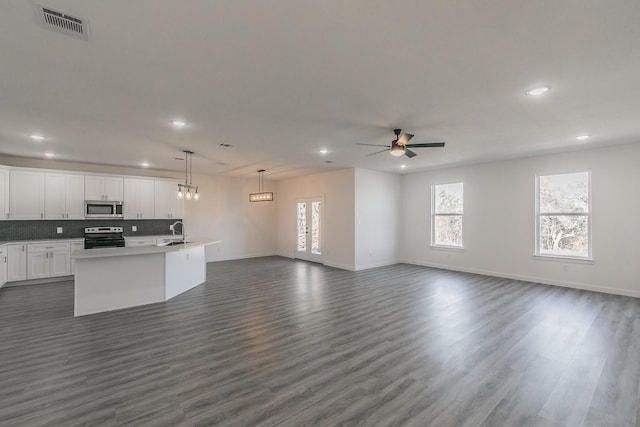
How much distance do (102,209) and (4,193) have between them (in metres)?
1.66

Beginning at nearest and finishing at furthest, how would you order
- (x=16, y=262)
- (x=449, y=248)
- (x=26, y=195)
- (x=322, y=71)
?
(x=322, y=71), (x=16, y=262), (x=26, y=195), (x=449, y=248)

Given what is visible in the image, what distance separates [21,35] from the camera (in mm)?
2182

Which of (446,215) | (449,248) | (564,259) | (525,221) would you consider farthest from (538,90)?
(449,248)

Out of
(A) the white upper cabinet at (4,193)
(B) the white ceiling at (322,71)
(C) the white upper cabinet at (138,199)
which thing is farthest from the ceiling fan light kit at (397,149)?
(A) the white upper cabinet at (4,193)

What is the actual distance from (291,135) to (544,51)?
3.33m

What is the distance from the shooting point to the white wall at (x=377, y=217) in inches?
314

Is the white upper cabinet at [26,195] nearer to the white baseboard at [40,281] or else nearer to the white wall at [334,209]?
the white baseboard at [40,281]

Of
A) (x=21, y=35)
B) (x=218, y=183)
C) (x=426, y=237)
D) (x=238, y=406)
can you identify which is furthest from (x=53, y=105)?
(x=426, y=237)

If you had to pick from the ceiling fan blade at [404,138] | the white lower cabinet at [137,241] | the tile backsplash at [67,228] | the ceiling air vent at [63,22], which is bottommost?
the white lower cabinet at [137,241]

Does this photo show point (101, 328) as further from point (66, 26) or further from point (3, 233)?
point (3, 233)

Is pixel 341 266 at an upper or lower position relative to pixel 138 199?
lower

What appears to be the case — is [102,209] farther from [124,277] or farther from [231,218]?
[231,218]

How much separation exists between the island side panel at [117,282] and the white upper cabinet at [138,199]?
3.29 meters

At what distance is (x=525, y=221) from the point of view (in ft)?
21.8
